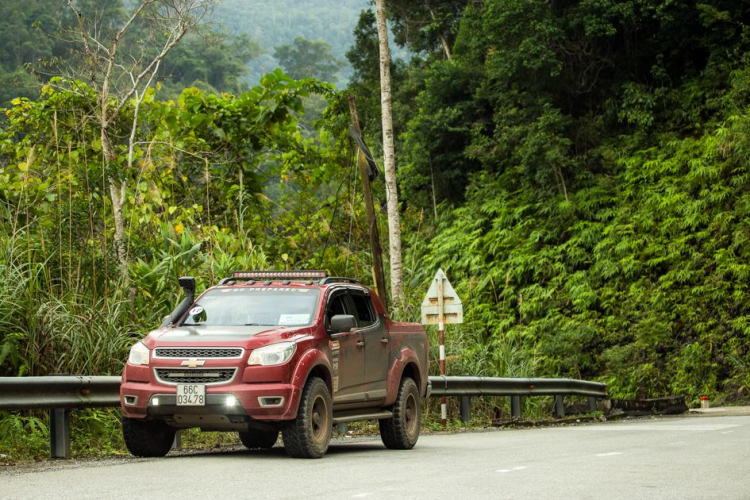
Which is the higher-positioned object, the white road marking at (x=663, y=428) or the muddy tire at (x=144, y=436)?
the muddy tire at (x=144, y=436)

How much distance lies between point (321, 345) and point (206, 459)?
1681mm

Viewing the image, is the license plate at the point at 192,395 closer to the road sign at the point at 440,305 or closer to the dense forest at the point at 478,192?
the dense forest at the point at 478,192

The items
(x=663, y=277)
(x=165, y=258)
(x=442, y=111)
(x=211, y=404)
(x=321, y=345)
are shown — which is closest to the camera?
(x=211, y=404)

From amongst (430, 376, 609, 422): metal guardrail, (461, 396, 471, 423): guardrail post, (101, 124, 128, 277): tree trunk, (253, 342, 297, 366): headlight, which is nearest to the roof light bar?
(253, 342, 297, 366): headlight

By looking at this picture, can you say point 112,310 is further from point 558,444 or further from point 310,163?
point 310,163

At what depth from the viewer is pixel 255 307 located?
1191cm

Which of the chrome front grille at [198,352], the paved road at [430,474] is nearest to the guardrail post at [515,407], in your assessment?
the paved road at [430,474]

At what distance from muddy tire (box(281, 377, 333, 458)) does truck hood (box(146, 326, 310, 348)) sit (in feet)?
1.86

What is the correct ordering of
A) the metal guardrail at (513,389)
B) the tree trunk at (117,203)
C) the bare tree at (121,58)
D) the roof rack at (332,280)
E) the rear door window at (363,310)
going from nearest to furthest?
1. the roof rack at (332,280)
2. the rear door window at (363,310)
3. the tree trunk at (117,203)
4. the bare tree at (121,58)
5. the metal guardrail at (513,389)

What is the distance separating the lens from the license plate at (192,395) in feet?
34.4

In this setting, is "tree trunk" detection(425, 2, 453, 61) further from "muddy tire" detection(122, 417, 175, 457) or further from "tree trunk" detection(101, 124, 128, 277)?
"muddy tire" detection(122, 417, 175, 457)

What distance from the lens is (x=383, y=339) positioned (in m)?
13.0

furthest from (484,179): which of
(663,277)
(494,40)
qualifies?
(663,277)

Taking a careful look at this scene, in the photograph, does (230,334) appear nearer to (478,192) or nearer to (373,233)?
(373,233)
